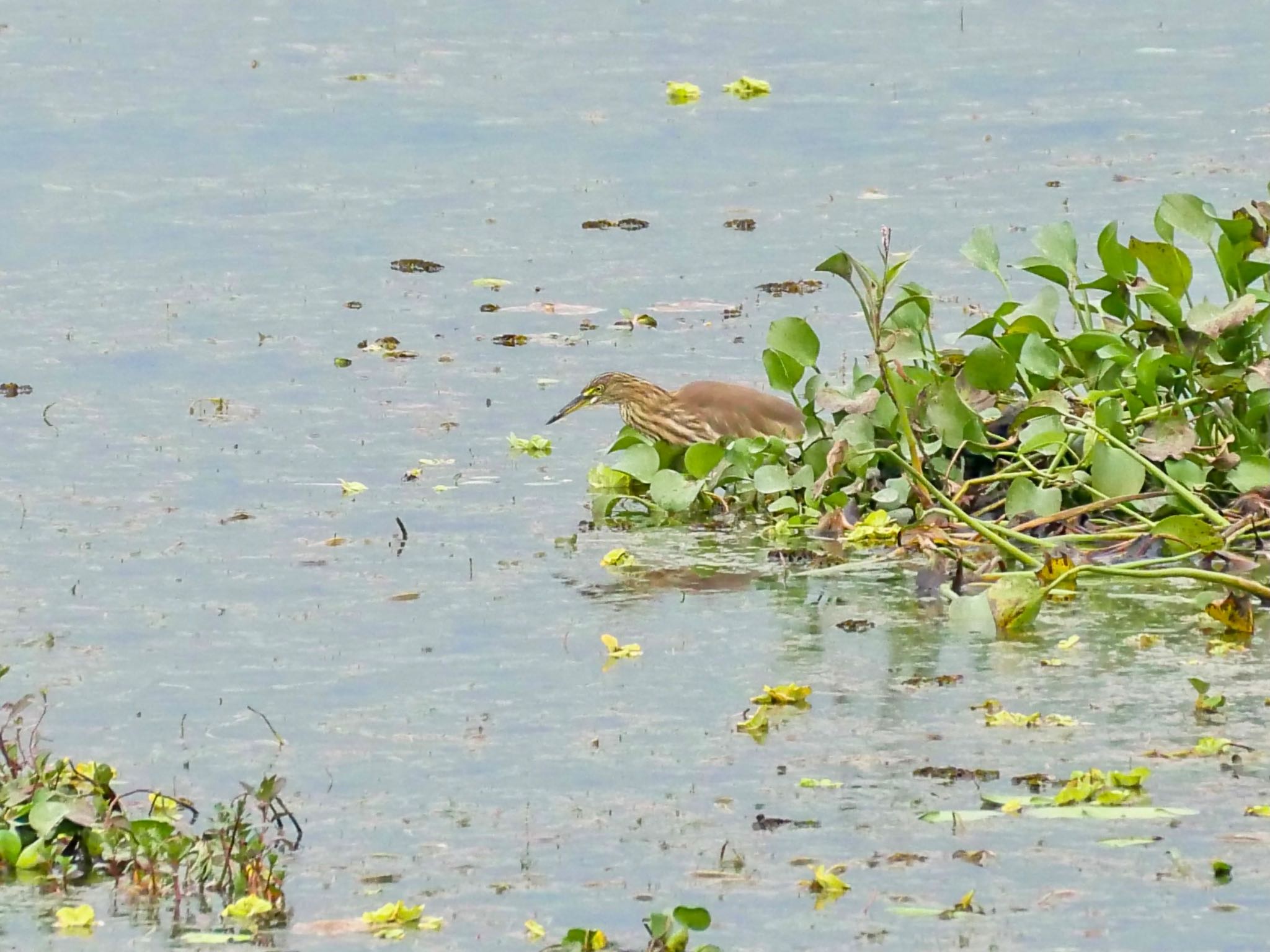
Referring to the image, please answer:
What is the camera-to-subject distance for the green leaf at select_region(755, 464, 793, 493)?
31.7 feet

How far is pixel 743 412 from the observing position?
10.8 meters

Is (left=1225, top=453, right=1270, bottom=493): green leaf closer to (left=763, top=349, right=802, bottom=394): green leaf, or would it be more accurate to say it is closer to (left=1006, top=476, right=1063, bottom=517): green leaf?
(left=1006, top=476, right=1063, bottom=517): green leaf

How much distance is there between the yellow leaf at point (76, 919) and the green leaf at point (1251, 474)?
15.4 feet

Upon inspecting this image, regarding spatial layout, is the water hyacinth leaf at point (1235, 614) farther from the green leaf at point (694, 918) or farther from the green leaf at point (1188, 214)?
the green leaf at point (694, 918)

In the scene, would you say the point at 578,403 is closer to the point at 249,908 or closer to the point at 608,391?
the point at 608,391

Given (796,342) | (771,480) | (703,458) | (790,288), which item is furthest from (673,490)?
(790,288)

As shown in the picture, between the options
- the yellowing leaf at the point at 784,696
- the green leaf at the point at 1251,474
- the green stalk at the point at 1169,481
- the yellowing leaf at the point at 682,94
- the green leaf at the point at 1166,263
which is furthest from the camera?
the yellowing leaf at the point at 682,94

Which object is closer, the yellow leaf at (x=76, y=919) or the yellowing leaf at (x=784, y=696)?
the yellow leaf at (x=76, y=919)

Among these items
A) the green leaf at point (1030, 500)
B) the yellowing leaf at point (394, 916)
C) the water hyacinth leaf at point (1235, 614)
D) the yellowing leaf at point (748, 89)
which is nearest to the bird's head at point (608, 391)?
the green leaf at point (1030, 500)

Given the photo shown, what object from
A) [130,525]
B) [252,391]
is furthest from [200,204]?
[130,525]

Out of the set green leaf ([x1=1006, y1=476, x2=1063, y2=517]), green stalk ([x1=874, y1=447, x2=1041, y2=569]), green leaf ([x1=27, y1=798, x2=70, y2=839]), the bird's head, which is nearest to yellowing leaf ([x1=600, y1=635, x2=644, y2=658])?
green stalk ([x1=874, y1=447, x2=1041, y2=569])

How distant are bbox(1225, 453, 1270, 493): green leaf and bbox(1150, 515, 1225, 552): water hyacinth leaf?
19.7 inches

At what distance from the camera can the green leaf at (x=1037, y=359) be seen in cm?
948

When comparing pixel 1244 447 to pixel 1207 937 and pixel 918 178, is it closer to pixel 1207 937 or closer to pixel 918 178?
pixel 1207 937
